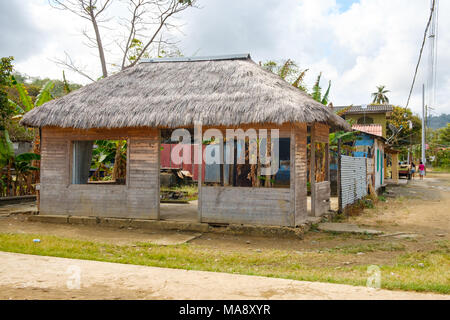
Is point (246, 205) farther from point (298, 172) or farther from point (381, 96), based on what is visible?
point (381, 96)

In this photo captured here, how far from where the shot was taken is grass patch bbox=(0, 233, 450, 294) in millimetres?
4996

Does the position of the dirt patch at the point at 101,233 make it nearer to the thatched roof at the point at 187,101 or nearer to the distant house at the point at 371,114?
the thatched roof at the point at 187,101

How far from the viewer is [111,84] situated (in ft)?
33.6

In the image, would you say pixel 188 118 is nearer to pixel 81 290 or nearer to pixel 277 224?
pixel 277 224

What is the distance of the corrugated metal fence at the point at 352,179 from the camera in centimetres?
1163

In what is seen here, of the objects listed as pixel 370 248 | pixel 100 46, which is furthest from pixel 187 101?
pixel 100 46

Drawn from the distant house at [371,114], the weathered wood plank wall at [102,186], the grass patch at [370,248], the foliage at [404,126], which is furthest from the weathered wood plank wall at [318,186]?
the foliage at [404,126]

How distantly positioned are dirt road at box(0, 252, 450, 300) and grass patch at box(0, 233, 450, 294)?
1.53ft

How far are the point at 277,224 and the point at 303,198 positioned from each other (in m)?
0.98

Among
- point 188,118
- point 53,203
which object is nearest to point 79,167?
point 53,203

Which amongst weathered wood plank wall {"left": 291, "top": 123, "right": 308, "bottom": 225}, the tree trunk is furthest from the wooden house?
the tree trunk

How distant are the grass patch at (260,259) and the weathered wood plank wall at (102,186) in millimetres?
1954

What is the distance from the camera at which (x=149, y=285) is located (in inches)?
169

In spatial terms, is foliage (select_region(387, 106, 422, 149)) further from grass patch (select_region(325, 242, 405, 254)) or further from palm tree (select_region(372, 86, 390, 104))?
grass patch (select_region(325, 242, 405, 254))
